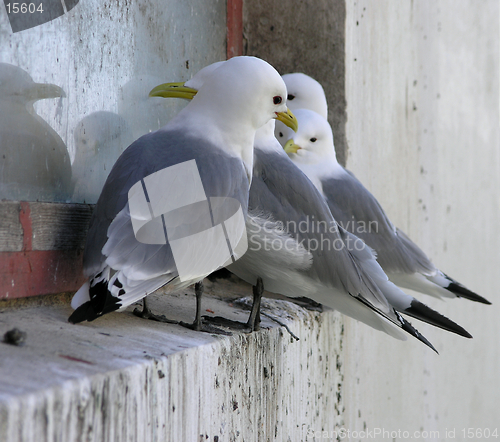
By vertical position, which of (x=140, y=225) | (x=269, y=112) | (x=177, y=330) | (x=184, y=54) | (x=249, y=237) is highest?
(x=184, y=54)

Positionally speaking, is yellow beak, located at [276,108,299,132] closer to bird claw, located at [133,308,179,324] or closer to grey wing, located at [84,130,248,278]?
grey wing, located at [84,130,248,278]

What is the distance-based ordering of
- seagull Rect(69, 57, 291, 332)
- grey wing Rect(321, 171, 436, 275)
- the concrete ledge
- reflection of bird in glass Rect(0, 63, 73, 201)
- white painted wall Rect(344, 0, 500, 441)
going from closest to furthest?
the concrete ledge
seagull Rect(69, 57, 291, 332)
reflection of bird in glass Rect(0, 63, 73, 201)
grey wing Rect(321, 171, 436, 275)
white painted wall Rect(344, 0, 500, 441)

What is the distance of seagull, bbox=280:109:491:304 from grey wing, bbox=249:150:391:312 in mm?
358

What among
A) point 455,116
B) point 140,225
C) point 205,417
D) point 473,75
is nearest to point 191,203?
point 140,225

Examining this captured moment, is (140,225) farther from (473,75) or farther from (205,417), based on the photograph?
(473,75)

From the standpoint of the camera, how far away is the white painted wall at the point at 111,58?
1319 millimetres

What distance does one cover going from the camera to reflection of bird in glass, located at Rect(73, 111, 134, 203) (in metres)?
1.43

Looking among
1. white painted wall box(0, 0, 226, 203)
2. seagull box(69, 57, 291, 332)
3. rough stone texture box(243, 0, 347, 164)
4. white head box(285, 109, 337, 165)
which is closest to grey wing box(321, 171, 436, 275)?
white head box(285, 109, 337, 165)

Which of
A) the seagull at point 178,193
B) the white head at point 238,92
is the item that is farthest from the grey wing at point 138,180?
the white head at point 238,92

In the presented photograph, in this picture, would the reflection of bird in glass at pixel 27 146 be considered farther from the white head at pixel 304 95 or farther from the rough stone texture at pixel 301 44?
the rough stone texture at pixel 301 44

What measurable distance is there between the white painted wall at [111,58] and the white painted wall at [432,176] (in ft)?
2.41

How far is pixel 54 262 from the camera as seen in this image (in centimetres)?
126

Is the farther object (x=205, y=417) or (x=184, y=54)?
(x=184, y=54)

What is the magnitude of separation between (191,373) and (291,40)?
1.62 meters
